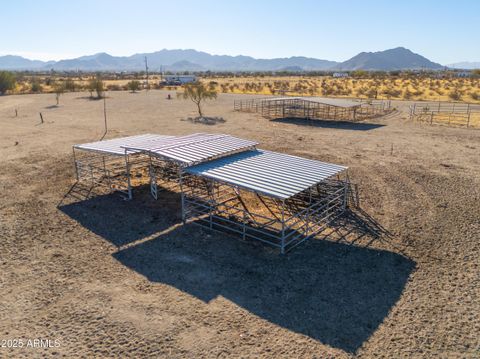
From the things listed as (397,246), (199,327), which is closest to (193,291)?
(199,327)

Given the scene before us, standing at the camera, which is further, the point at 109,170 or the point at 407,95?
the point at 407,95

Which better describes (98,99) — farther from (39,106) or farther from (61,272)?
(61,272)

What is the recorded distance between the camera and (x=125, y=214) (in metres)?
14.1

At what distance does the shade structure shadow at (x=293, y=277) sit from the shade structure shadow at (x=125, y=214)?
2.89ft

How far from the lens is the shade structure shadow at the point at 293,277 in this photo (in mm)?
8312

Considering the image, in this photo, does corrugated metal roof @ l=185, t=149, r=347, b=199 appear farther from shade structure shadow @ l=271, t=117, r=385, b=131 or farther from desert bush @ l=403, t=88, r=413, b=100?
desert bush @ l=403, t=88, r=413, b=100

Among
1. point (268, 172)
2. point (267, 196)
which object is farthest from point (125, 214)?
point (268, 172)

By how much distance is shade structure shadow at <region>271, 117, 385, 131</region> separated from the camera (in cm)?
3211

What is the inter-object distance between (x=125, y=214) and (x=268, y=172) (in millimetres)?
5610

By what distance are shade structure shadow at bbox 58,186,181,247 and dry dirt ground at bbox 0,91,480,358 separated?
71 millimetres

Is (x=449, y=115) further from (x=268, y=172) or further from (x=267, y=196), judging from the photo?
(x=268, y=172)

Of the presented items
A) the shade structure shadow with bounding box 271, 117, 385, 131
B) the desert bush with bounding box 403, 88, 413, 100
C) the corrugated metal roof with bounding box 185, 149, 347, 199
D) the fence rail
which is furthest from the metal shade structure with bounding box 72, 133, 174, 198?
the desert bush with bounding box 403, 88, 413, 100

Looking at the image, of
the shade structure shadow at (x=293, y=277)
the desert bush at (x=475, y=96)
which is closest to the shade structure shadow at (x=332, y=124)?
the shade structure shadow at (x=293, y=277)

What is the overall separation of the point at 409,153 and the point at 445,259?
1303cm
